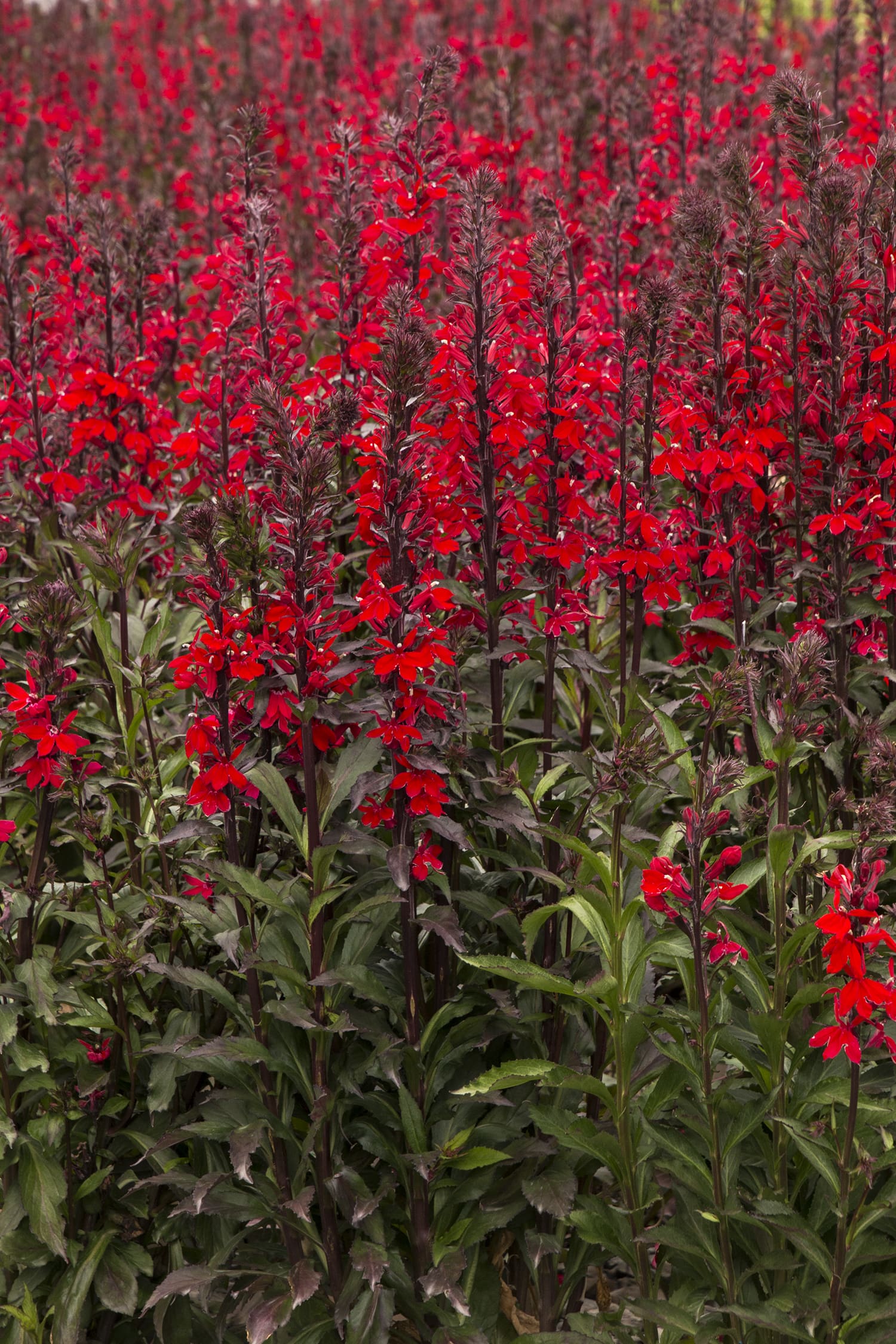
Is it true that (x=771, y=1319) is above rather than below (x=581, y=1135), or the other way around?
below

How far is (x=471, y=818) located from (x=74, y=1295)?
1253 millimetres

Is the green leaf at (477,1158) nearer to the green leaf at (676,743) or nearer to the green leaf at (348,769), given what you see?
the green leaf at (348,769)

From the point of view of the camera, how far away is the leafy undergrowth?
241 cm

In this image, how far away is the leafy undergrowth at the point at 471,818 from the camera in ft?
7.91

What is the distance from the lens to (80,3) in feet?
41.2

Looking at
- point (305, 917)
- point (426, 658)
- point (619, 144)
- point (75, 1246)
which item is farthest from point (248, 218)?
point (619, 144)

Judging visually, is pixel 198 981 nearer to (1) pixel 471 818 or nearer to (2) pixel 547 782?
(1) pixel 471 818

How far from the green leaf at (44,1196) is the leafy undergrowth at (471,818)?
0.01 meters

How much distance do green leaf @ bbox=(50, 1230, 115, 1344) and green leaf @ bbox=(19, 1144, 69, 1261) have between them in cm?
5

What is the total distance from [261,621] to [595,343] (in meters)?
0.94

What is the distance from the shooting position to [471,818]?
110 inches

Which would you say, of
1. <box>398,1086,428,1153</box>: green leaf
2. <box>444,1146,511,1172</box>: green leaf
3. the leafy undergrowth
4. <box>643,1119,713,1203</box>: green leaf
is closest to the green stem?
the leafy undergrowth

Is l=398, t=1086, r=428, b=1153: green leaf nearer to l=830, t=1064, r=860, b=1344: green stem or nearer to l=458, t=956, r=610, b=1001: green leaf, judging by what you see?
l=458, t=956, r=610, b=1001: green leaf

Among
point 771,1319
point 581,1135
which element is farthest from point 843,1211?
point 581,1135
